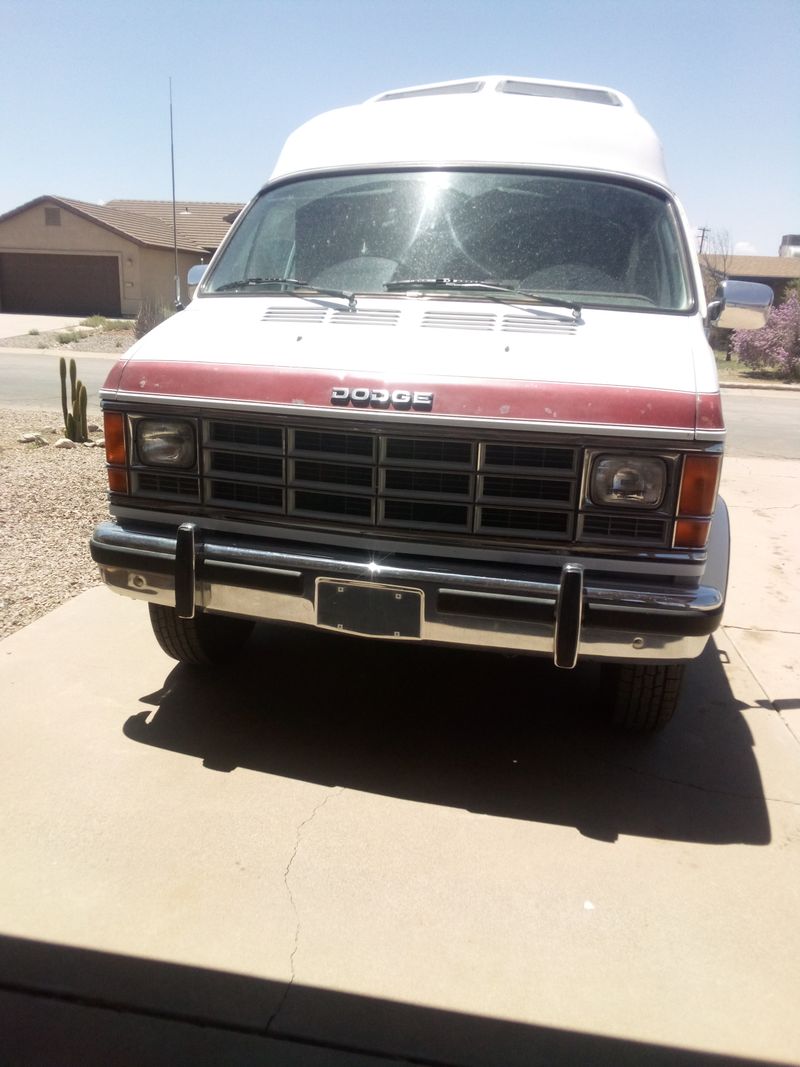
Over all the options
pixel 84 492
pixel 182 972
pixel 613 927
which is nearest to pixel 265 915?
pixel 182 972

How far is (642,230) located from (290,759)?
2.80 meters

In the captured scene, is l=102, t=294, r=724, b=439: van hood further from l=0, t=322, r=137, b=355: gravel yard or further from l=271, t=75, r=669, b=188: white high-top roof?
l=0, t=322, r=137, b=355: gravel yard

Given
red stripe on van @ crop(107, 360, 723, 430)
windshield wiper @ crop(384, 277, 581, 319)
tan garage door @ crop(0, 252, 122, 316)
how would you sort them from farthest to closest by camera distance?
tan garage door @ crop(0, 252, 122, 316)
windshield wiper @ crop(384, 277, 581, 319)
red stripe on van @ crop(107, 360, 723, 430)

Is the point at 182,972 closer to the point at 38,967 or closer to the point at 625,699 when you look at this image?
the point at 38,967

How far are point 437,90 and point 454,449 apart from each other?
127 inches

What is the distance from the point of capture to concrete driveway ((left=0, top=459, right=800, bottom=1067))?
238cm

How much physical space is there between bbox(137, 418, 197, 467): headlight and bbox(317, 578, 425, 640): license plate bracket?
74 centimetres

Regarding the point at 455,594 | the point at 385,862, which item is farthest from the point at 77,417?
the point at 385,862

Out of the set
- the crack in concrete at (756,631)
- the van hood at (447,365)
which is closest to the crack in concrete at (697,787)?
the van hood at (447,365)

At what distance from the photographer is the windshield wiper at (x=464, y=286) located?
3.81 m

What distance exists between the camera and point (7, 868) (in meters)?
2.91

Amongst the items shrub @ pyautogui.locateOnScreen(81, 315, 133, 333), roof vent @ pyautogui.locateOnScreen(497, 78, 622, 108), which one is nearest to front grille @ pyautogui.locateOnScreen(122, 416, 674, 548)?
roof vent @ pyautogui.locateOnScreen(497, 78, 622, 108)

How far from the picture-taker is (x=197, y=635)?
4.10 metres

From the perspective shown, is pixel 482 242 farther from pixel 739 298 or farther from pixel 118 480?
pixel 118 480
